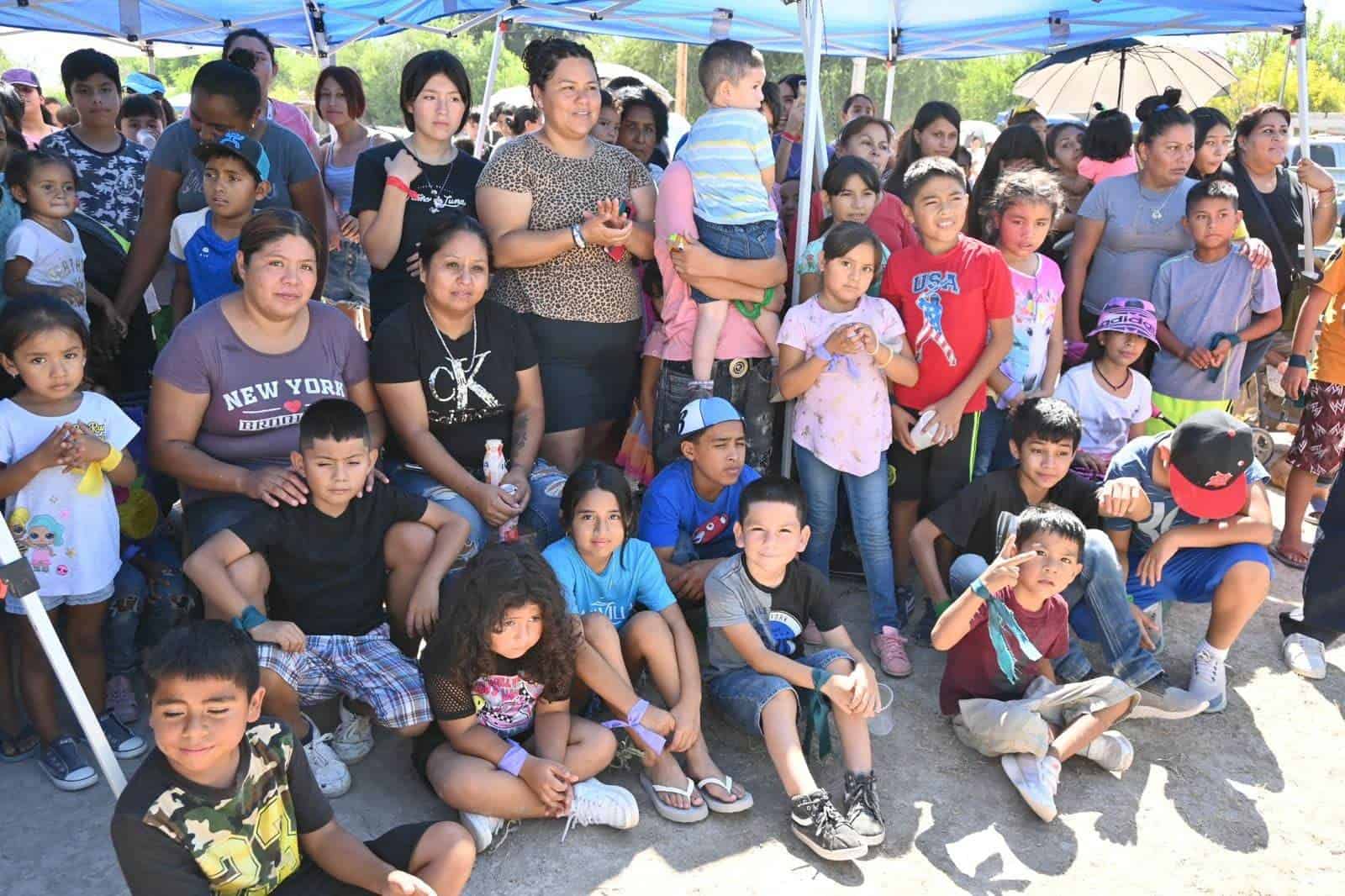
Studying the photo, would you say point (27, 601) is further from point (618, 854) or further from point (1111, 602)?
point (1111, 602)

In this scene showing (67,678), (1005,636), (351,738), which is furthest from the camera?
(1005,636)

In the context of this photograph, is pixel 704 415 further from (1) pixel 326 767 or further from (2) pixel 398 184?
(1) pixel 326 767

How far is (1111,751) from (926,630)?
889mm

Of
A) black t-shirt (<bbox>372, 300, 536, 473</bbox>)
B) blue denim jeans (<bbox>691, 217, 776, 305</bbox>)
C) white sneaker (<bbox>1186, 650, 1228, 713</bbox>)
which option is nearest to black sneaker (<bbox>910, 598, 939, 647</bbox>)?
white sneaker (<bbox>1186, 650, 1228, 713</bbox>)

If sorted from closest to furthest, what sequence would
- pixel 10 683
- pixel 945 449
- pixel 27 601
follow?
pixel 27 601 → pixel 10 683 → pixel 945 449

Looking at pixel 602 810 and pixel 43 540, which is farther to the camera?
pixel 43 540

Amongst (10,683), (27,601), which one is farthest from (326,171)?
(27,601)

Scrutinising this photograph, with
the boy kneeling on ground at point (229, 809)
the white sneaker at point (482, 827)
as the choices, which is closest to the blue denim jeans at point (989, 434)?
the white sneaker at point (482, 827)

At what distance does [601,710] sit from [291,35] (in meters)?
8.65

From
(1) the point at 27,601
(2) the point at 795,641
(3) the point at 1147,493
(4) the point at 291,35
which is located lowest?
(2) the point at 795,641

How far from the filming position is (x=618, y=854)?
2.81 metres

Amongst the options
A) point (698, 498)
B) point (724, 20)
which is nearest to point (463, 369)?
point (698, 498)

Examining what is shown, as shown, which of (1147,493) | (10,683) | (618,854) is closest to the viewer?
(618,854)

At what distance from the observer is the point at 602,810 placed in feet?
9.37
